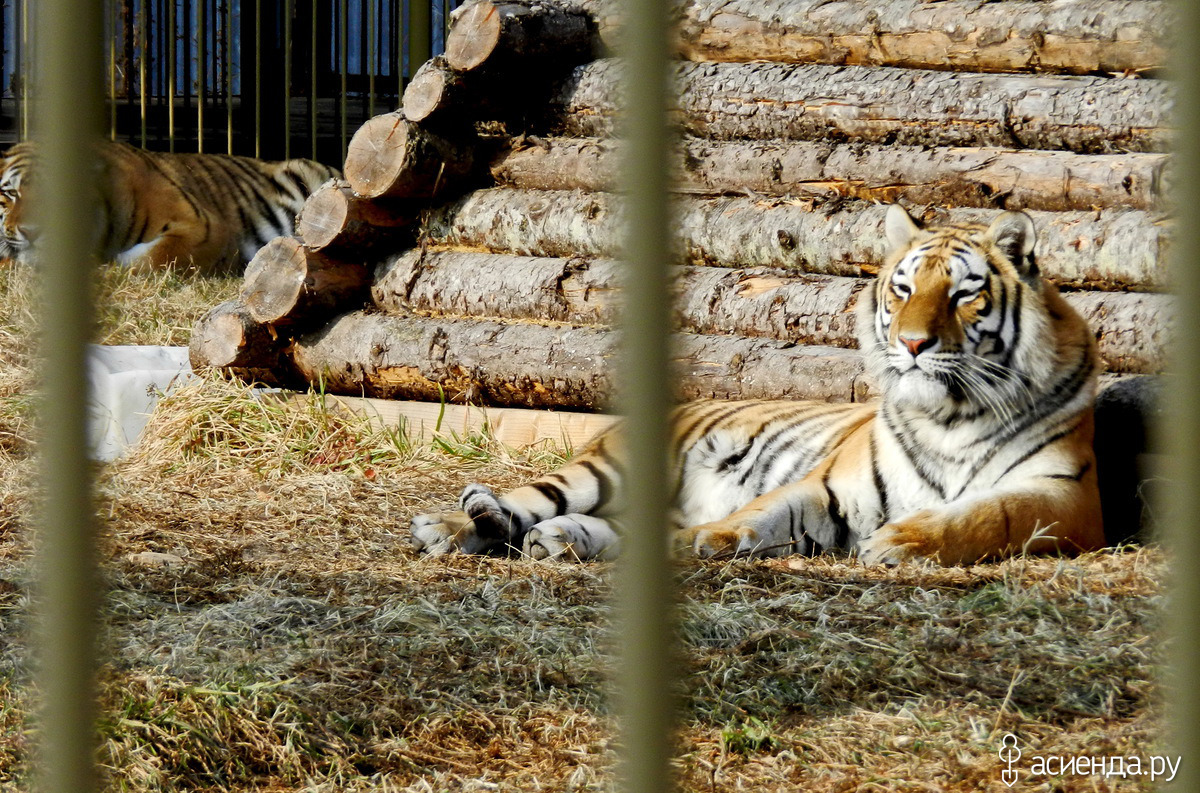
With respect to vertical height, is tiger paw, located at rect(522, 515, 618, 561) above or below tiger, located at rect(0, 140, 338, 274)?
below

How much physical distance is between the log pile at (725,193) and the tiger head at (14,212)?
266 centimetres

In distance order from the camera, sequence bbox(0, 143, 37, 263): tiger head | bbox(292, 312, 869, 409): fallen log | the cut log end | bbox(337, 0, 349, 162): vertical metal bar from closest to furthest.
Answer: bbox(292, 312, 869, 409): fallen log → the cut log end → bbox(0, 143, 37, 263): tiger head → bbox(337, 0, 349, 162): vertical metal bar

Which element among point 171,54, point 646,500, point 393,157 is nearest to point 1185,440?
point 646,500

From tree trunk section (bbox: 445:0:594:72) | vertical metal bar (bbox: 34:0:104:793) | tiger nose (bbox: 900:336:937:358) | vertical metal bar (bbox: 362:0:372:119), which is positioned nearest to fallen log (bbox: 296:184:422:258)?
tree trunk section (bbox: 445:0:594:72)

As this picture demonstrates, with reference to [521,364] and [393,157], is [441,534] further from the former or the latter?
[393,157]

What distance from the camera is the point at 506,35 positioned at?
532 centimetres

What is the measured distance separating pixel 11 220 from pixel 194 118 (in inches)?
160

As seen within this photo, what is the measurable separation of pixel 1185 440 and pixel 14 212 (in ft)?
26.2

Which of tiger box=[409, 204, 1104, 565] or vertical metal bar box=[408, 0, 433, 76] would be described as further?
vertical metal bar box=[408, 0, 433, 76]

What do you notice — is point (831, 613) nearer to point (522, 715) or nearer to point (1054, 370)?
point (522, 715)

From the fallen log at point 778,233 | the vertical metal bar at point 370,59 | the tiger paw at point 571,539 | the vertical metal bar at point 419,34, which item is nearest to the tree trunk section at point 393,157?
the fallen log at point 778,233

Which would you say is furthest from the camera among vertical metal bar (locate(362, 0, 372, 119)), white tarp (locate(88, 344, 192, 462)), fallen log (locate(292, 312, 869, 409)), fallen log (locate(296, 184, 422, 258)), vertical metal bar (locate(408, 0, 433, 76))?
vertical metal bar (locate(362, 0, 372, 119))

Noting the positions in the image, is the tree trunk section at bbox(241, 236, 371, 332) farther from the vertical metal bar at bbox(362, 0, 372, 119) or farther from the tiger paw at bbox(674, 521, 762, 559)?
the vertical metal bar at bbox(362, 0, 372, 119)

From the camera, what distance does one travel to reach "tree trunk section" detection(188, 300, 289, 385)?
559cm
